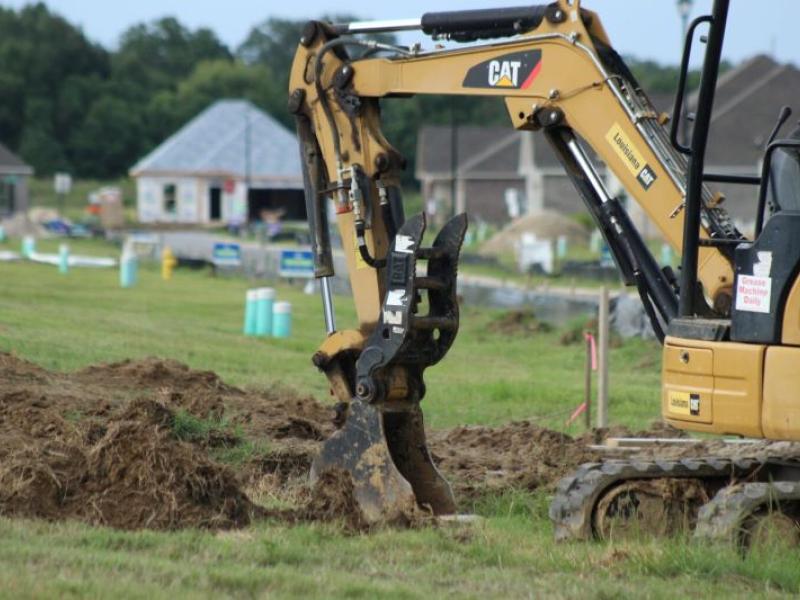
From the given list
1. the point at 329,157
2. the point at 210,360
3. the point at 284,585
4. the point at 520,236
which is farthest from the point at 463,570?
the point at 520,236

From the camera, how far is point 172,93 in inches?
5153

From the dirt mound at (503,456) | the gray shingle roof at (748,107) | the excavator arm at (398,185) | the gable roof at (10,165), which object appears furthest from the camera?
the gable roof at (10,165)

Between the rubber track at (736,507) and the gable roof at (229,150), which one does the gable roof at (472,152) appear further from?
the rubber track at (736,507)

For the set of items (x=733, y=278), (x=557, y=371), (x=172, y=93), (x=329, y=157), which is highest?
(x=172, y=93)

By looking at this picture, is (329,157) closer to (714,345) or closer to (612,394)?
(714,345)

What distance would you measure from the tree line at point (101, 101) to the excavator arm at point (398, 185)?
95949mm

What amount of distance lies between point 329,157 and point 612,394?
29.0ft

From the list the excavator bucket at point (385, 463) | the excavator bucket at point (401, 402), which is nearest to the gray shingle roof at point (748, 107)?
the excavator bucket at point (401, 402)

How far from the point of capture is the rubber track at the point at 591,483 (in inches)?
385

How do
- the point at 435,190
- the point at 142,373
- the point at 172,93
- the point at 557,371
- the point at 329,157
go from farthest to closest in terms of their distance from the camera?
the point at 172,93 < the point at 435,190 < the point at 557,371 < the point at 142,373 < the point at 329,157

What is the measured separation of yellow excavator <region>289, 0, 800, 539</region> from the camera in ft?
29.9

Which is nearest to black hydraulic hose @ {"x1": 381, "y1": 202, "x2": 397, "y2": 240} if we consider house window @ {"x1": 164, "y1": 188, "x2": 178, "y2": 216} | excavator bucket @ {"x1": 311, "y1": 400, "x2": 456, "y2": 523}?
excavator bucket @ {"x1": 311, "y1": 400, "x2": 456, "y2": 523}

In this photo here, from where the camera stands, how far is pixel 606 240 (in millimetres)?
10961

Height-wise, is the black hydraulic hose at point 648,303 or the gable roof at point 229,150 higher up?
the gable roof at point 229,150
